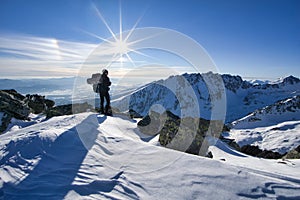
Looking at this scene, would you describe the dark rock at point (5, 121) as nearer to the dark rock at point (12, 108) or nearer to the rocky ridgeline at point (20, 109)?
the rocky ridgeline at point (20, 109)

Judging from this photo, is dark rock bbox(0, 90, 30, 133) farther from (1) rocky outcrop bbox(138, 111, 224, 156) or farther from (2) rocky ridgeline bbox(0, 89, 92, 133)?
(1) rocky outcrop bbox(138, 111, 224, 156)

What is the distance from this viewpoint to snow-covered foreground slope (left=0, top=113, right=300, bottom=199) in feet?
17.6

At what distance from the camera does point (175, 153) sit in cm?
779

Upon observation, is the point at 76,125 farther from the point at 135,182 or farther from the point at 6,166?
the point at 135,182

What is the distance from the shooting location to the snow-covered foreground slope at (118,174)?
5.38m

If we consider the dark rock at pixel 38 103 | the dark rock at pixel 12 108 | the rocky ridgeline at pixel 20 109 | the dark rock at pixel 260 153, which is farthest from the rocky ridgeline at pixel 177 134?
the dark rock at pixel 38 103

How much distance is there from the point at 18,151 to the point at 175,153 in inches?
232

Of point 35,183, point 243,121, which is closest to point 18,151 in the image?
point 35,183

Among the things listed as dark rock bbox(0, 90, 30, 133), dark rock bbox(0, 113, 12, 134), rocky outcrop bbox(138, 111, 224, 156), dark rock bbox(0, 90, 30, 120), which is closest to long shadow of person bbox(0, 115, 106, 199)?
rocky outcrop bbox(138, 111, 224, 156)

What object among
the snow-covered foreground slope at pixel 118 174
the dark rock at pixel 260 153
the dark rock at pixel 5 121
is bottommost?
the dark rock at pixel 260 153

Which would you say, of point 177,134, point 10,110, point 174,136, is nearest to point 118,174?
point 174,136

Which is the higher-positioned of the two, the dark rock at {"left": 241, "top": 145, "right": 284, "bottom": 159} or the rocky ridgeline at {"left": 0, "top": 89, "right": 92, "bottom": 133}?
the rocky ridgeline at {"left": 0, "top": 89, "right": 92, "bottom": 133}

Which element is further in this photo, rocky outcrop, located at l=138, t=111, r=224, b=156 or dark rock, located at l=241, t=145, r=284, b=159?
dark rock, located at l=241, t=145, r=284, b=159

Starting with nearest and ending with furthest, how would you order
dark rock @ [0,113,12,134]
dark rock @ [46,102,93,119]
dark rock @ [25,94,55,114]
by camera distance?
dark rock @ [0,113,12,134] < dark rock @ [46,102,93,119] < dark rock @ [25,94,55,114]
